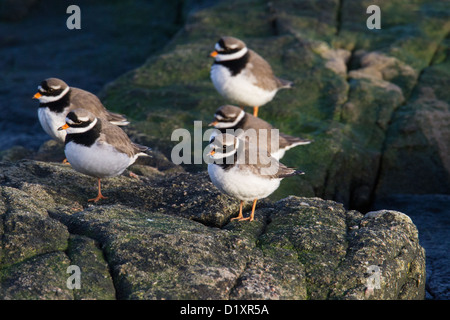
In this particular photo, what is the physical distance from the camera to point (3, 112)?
16828 millimetres

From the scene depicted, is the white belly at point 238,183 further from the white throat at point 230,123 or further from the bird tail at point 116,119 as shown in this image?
the bird tail at point 116,119

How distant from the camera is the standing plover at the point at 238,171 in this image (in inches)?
305

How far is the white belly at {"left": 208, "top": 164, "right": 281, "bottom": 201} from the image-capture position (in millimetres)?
7730

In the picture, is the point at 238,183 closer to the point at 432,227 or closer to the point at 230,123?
the point at 230,123

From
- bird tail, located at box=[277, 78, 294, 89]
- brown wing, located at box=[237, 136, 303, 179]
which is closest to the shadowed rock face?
brown wing, located at box=[237, 136, 303, 179]

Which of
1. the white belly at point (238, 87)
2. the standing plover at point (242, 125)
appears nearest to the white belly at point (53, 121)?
the standing plover at point (242, 125)

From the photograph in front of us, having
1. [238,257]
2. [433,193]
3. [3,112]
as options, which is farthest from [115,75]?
[238,257]

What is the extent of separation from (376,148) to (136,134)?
5447 mm

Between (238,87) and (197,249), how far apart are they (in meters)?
6.39

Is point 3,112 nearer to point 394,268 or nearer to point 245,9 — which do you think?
point 245,9

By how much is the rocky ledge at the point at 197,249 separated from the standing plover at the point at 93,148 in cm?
56

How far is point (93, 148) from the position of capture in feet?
29.0

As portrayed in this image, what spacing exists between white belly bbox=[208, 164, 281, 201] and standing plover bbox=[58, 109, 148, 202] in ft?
6.06
